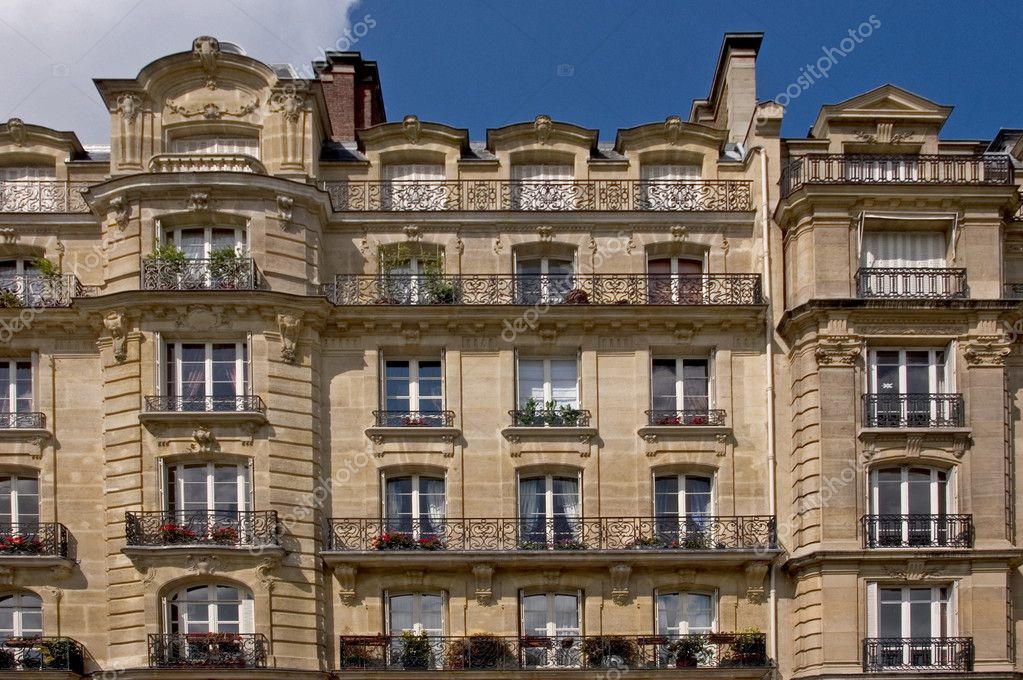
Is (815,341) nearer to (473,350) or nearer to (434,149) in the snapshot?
(473,350)

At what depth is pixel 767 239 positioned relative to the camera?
1167 inches

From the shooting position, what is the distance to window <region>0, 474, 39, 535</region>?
28.4 metres

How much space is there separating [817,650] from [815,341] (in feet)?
19.1

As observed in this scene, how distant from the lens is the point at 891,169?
2973 centimetres

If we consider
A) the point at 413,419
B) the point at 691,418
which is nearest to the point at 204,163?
the point at 413,419

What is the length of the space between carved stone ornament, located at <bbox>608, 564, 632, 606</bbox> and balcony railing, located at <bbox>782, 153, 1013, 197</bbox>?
8.11 m

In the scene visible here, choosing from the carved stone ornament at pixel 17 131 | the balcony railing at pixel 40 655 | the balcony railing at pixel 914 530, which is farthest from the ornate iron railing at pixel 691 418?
the carved stone ornament at pixel 17 131

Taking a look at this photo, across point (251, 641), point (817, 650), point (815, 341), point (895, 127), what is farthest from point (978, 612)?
point (251, 641)

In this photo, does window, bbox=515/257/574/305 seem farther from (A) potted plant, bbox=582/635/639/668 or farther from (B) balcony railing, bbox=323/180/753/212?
(A) potted plant, bbox=582/635/639/668

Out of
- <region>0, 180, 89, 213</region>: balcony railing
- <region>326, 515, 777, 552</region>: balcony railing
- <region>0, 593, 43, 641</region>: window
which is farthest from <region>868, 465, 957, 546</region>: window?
<region>0, 180, 89, 213</region>: balcony railing

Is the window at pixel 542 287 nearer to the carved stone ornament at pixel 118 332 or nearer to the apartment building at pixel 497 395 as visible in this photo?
the apartment building at pixel 497 395

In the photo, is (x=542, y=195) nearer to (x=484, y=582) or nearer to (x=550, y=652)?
(x=484, y=582)

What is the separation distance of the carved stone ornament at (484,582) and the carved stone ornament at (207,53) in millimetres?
11329

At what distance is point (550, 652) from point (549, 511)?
9.03ft
